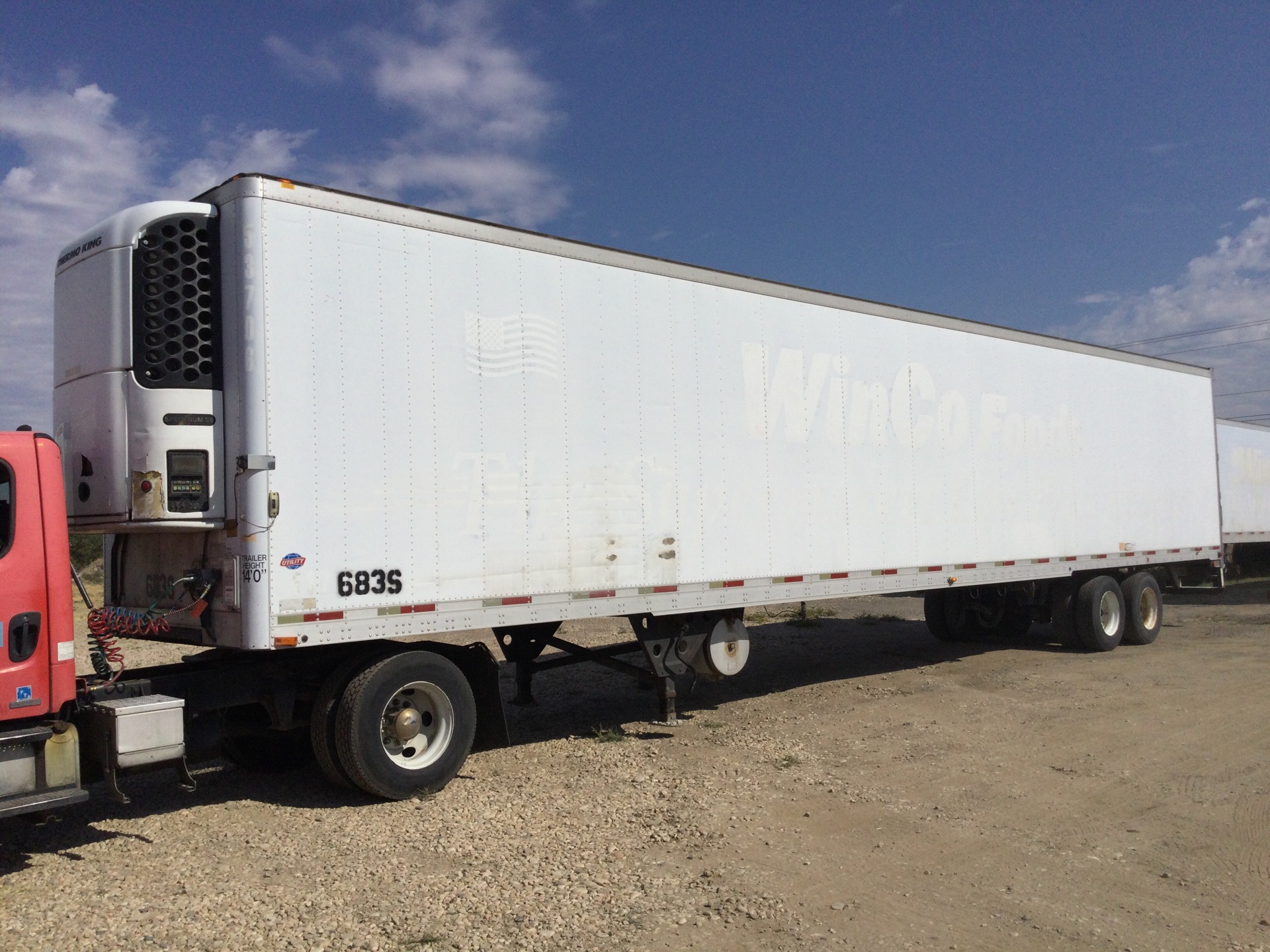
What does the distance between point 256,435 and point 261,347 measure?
1.90 feet

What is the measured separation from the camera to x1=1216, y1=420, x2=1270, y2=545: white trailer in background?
23.3m

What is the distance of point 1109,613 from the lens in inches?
575

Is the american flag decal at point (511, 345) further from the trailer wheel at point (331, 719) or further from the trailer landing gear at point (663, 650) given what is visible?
the trailer landing gear at point (663, 650)

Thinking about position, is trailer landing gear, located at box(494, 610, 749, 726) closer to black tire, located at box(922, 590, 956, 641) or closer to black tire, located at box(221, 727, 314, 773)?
black tire, located at box(221, 727, 314, 773)

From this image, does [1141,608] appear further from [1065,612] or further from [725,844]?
[725,844]

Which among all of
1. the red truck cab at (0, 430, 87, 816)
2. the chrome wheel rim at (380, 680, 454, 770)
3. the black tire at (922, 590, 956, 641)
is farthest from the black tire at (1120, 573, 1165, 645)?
the red truck cab at (0, 430, 87, 816)

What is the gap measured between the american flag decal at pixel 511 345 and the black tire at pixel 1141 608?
1113 cm

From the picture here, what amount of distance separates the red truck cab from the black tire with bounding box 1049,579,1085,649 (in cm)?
1296

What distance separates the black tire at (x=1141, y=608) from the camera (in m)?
15.0

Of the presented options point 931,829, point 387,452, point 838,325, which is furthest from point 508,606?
point 838,325

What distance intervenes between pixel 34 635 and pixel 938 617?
1318cm

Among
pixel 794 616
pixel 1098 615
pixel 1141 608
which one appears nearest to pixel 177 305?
pixel 1098 615

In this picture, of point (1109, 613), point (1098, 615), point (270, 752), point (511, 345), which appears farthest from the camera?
point (1109, 613)

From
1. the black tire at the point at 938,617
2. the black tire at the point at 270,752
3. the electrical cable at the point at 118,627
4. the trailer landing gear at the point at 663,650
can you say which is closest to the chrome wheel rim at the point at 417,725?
the black tire at the point at 270,752
